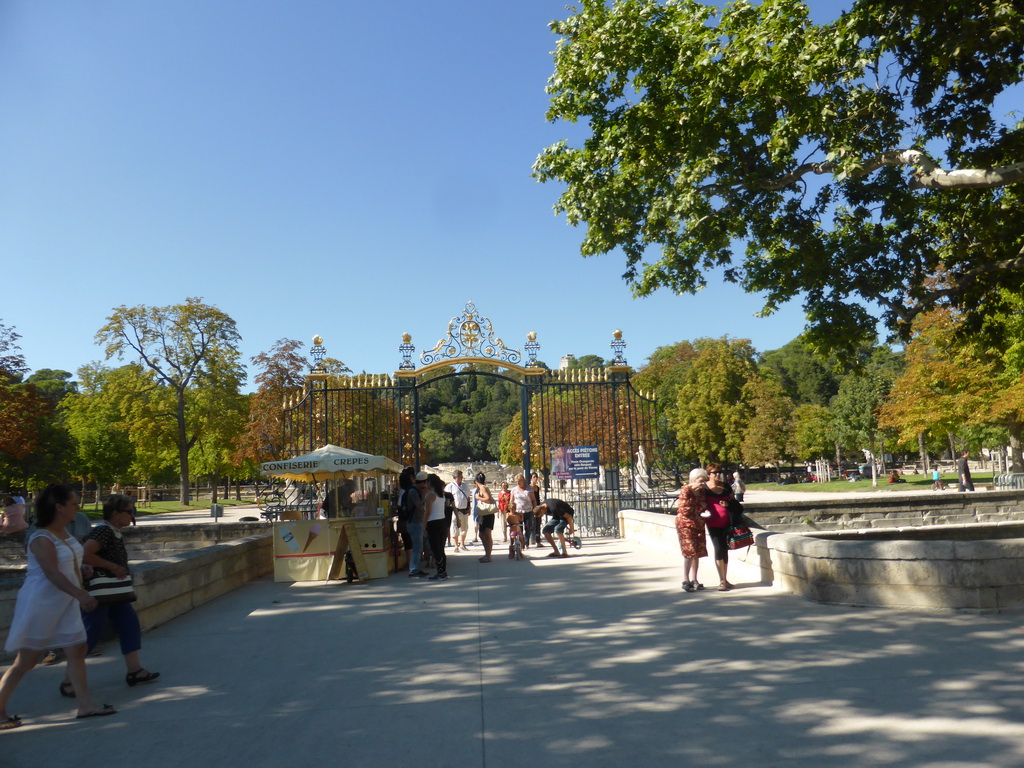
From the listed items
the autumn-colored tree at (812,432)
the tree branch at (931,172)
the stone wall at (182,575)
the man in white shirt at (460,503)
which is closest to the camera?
the stone wall at (182,575)

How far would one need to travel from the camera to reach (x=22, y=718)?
529cm

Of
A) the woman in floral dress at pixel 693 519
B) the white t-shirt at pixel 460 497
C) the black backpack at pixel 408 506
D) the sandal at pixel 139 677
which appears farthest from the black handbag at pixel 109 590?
the white t-shirt at pixel 460 497

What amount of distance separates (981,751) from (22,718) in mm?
5838

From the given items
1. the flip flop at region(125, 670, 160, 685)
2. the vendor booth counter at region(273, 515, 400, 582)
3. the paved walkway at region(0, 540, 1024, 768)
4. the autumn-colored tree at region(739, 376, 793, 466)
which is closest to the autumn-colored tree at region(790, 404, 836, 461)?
the autumn-colored tree at region(739, 376, 793, 466)

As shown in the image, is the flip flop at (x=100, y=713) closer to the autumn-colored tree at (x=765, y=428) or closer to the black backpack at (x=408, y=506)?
the black backpack at (x=408, y=506)

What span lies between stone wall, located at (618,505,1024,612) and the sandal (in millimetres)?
6256

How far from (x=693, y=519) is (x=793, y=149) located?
5.53 metres

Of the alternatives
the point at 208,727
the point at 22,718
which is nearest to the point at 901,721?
the point at 208,727

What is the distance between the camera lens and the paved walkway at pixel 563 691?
426 cm

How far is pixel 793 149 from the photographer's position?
11008mm

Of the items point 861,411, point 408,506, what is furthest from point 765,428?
point 408,506

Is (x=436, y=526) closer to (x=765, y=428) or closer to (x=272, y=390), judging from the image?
(x=272, y=390)

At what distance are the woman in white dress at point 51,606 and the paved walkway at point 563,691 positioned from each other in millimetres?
274

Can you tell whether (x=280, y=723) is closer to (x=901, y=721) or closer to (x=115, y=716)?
(x=115, y=716)
